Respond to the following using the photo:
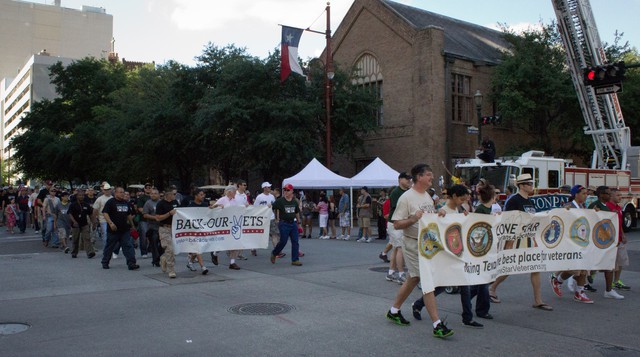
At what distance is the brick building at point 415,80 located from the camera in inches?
1159

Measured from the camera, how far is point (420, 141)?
29547 millimetres

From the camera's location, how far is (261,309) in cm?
759

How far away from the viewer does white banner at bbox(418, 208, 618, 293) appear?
6387mm

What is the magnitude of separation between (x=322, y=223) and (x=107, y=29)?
107 meters

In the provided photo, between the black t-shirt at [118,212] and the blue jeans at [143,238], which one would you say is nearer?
the black t-shirt at [118,212]

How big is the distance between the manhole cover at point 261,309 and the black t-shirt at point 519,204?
332 cm

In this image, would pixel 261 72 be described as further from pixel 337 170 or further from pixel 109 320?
pixel 109 320

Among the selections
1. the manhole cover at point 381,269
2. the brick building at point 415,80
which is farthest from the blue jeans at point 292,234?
the brick building at point 415,80

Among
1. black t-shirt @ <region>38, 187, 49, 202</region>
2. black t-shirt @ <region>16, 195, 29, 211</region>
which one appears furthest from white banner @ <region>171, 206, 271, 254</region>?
black t-shirt @ <region>16, 195, 29, 211</region>

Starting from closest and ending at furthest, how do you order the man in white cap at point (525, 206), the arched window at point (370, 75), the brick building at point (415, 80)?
the man in white cap at point (525, 206) < the brick building at point (415, 80) < the arched window at point (370, 75)

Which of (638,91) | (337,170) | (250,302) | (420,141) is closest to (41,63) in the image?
(337,170)

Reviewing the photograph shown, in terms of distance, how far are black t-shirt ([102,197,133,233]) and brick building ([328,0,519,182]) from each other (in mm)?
19950

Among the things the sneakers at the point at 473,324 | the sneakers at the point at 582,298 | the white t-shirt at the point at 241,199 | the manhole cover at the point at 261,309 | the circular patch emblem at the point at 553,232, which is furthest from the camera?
the white t-shirt at the point at 241,199

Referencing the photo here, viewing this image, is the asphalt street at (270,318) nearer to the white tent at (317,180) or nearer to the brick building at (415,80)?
the white tent at (317,180)
